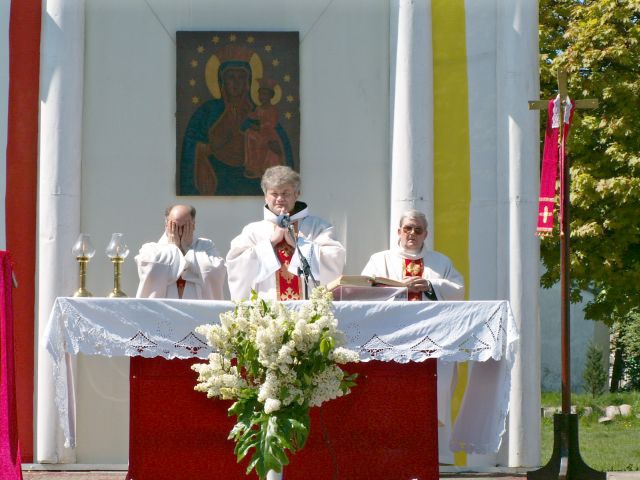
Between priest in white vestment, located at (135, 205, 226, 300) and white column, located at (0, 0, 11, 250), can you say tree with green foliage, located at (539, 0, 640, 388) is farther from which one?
white column, located at (0, 0, 11, 250)

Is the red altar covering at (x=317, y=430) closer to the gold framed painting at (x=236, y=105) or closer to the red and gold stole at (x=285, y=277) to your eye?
the red and gold stole at (x=285, y=277)

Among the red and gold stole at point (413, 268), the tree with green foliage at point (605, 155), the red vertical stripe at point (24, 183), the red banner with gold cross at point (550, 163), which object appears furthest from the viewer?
the tree with green foliage at point (605, 155)

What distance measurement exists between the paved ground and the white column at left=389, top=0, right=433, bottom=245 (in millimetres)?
1718

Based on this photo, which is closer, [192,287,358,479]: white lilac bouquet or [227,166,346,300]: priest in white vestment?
[192,287,358,479]: white lilac bouquet

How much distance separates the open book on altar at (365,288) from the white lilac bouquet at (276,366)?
3.52 feet

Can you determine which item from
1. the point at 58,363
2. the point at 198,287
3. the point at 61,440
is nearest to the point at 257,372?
the point at 58,363

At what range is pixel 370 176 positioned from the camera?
28.6 ft

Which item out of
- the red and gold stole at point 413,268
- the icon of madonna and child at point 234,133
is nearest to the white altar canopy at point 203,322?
the red and gold stole at point 413,268

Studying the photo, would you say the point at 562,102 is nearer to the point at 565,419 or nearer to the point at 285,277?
the point at 565,419

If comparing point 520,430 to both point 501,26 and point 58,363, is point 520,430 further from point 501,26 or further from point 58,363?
point 58,363

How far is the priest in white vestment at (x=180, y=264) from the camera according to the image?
7.75m

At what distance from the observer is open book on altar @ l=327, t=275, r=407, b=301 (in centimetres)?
656

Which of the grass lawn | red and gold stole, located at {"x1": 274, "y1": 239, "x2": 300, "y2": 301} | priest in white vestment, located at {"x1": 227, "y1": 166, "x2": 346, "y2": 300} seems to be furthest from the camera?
the grass lawn

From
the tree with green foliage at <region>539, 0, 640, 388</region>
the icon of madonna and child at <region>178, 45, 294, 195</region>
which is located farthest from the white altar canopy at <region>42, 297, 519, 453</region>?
the tree with green foliage at <region>539, 0, 640, 388</region>
